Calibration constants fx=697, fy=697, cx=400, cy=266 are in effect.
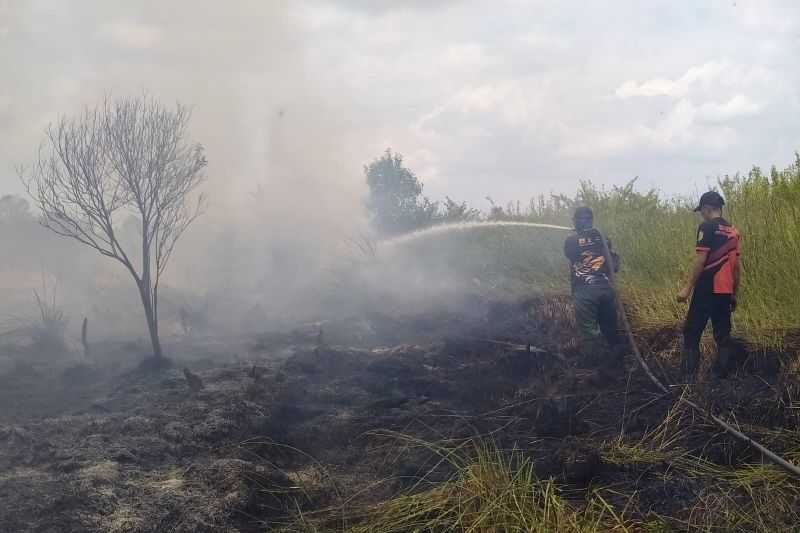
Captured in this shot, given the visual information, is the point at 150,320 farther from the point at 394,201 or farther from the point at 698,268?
the point at 394,201

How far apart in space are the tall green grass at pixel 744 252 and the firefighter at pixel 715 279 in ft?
1.69

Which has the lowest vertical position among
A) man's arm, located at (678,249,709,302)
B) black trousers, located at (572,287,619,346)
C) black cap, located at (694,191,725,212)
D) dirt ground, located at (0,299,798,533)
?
dirt ground, located at (0,299,798,533)

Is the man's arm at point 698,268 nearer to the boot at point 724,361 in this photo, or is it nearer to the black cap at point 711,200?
the black cap at point 711,200

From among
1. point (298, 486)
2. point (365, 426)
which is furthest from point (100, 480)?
point (365, 426)

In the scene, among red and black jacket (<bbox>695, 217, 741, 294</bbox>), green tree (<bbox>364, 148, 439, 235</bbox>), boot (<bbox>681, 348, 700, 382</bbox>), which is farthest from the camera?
green tree (<bbox>364, 148, 439, 235</bbox>)

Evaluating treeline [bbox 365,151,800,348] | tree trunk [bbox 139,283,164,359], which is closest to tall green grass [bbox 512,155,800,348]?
treeline [bbox 365,151,800,348]

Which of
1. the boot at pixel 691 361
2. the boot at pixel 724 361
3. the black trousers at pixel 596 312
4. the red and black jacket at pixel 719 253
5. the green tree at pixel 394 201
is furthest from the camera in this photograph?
the green tree at pixel 394 201

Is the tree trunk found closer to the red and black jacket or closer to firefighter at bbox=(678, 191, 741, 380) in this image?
firefighter at bbox=(678, 191, 741, 380)

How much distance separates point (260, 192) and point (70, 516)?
2070 centimetres

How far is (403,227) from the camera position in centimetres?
2353

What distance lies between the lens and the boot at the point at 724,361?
6.77 meters

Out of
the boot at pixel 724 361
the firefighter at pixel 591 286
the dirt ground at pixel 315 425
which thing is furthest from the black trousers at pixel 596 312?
the boot at pixel 724 361

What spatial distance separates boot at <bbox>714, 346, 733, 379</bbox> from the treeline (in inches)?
15.2

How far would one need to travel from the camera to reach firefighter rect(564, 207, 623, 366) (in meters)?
8.34
